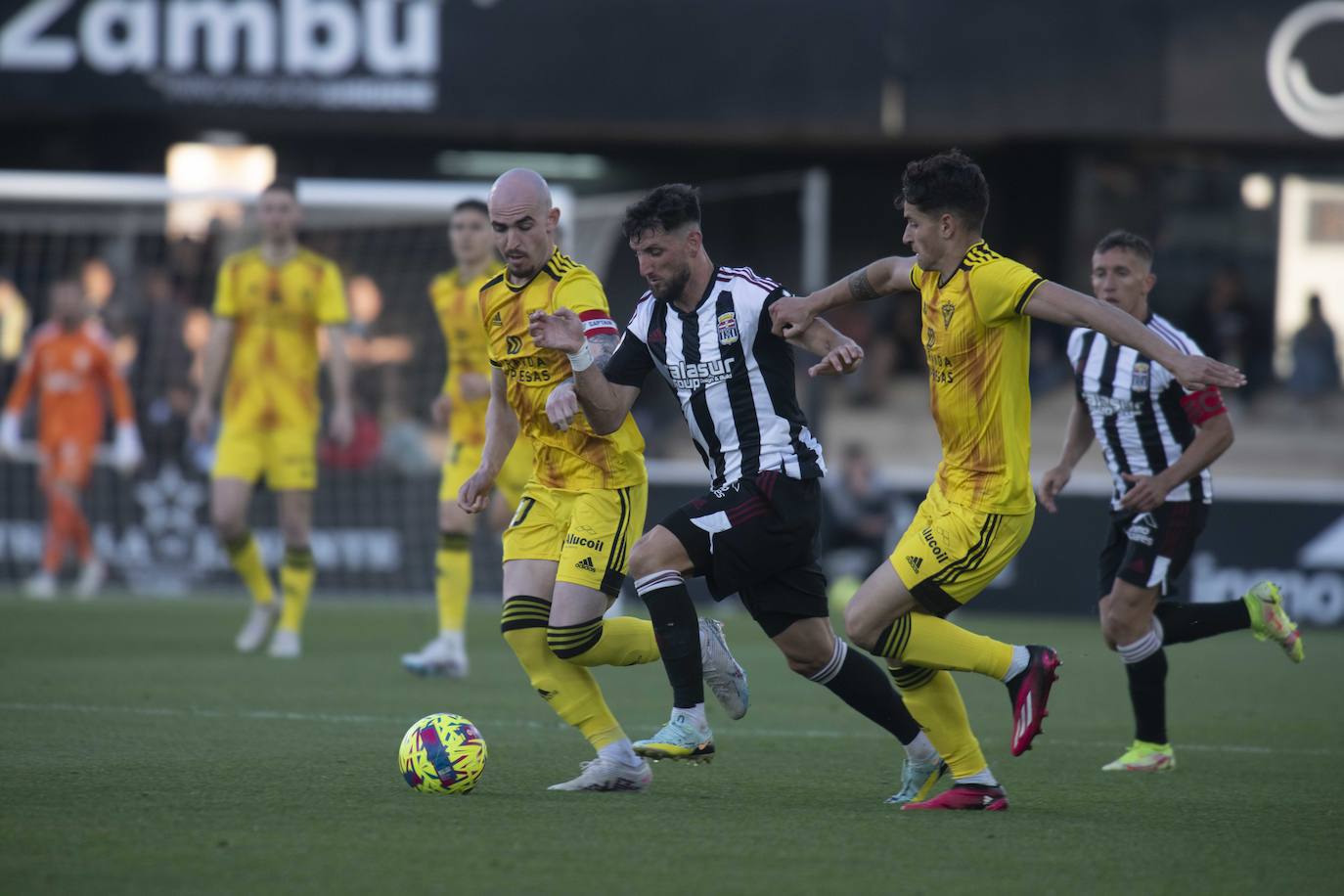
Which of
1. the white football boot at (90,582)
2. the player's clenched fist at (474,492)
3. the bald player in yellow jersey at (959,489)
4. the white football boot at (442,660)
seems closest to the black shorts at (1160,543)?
the bald player in yellow jersey at (959,489)

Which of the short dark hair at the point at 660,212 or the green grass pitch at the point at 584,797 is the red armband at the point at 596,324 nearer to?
the short dark hair at the point at 660,212

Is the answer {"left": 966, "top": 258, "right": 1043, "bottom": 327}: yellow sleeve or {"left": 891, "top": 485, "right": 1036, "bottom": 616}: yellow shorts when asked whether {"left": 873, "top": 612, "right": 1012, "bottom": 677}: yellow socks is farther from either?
{"left": 966, "top": 258, "right": 1043, "bottom": 327}: yellow sleeve

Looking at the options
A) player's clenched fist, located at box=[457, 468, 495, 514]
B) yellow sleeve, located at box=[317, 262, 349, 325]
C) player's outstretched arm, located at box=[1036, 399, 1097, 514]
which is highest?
yellow sleeve, located at box=[317, 262, 349, 325]

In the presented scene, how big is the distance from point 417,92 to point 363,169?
3937mm

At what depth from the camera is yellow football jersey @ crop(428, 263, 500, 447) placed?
9797mm

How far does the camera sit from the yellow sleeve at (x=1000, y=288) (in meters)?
5.51

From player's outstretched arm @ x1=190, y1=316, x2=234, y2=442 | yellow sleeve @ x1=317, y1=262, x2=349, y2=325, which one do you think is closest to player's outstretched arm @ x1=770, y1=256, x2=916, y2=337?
yellow sleeve @ x1=317, y1=262, x2=349, y2=325

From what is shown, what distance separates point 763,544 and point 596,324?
0.99m

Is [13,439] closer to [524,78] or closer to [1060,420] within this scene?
[524,78]

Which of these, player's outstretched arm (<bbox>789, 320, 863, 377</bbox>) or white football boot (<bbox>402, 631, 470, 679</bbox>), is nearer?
player's outstretched arm (<bbox>789, 320, 863, 377</bbox>)

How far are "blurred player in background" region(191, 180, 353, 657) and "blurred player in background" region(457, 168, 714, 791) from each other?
4.20 m

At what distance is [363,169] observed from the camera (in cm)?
2283

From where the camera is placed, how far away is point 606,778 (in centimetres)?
590

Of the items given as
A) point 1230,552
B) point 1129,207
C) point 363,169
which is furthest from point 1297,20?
point 363,169
